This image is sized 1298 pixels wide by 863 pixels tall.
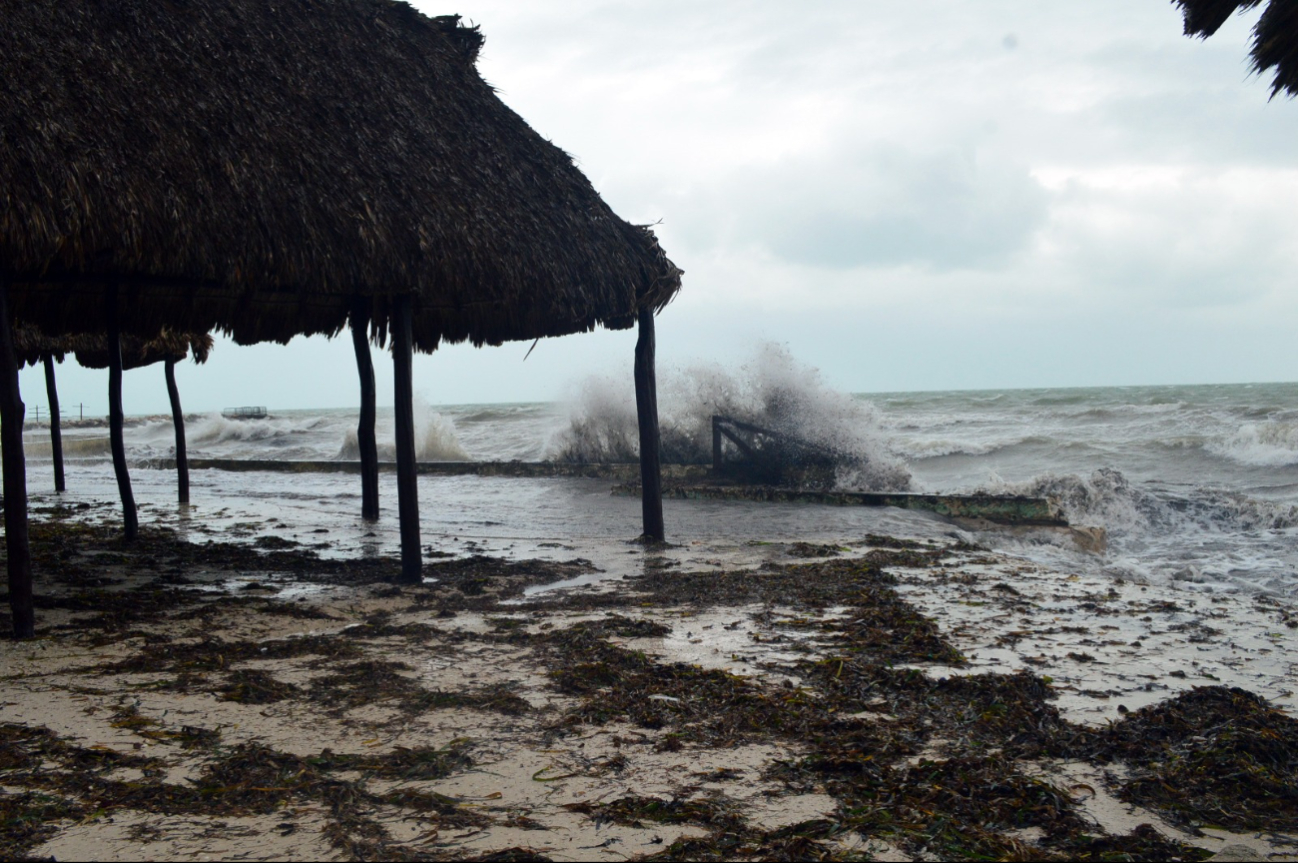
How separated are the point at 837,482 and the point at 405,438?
9.14 m

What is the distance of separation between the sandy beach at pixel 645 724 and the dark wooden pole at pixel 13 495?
0.85 ft

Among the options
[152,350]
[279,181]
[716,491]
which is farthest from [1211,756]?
[152,350]

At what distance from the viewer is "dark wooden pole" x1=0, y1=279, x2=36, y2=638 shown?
480 cm

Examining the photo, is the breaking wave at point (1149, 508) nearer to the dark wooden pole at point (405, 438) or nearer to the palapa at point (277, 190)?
the palapa at point (277, 190)

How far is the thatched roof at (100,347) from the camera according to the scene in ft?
37.2

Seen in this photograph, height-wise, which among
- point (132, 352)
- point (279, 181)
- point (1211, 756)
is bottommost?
point (1211, 756)

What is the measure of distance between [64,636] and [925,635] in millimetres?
4487

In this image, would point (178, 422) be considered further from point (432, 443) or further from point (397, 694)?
point (432, 443)

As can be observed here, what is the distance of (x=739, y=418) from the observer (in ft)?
54.1

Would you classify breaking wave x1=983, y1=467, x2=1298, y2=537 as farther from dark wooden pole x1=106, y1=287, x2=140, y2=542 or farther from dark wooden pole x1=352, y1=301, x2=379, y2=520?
dark wooden pole x1=106, y1=287, x2=140, y2=542

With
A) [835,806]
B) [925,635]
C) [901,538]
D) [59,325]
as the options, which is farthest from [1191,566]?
[59,325]

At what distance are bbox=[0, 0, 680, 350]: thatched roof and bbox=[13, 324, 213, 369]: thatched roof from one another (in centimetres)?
365

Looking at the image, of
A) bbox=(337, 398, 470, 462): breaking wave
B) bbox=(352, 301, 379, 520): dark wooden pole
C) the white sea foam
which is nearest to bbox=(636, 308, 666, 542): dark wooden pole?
bbox=(352, 301, 379, 520): dark wooden pole

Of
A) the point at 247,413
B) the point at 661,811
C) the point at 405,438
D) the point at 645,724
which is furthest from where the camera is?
the point at 247,413
